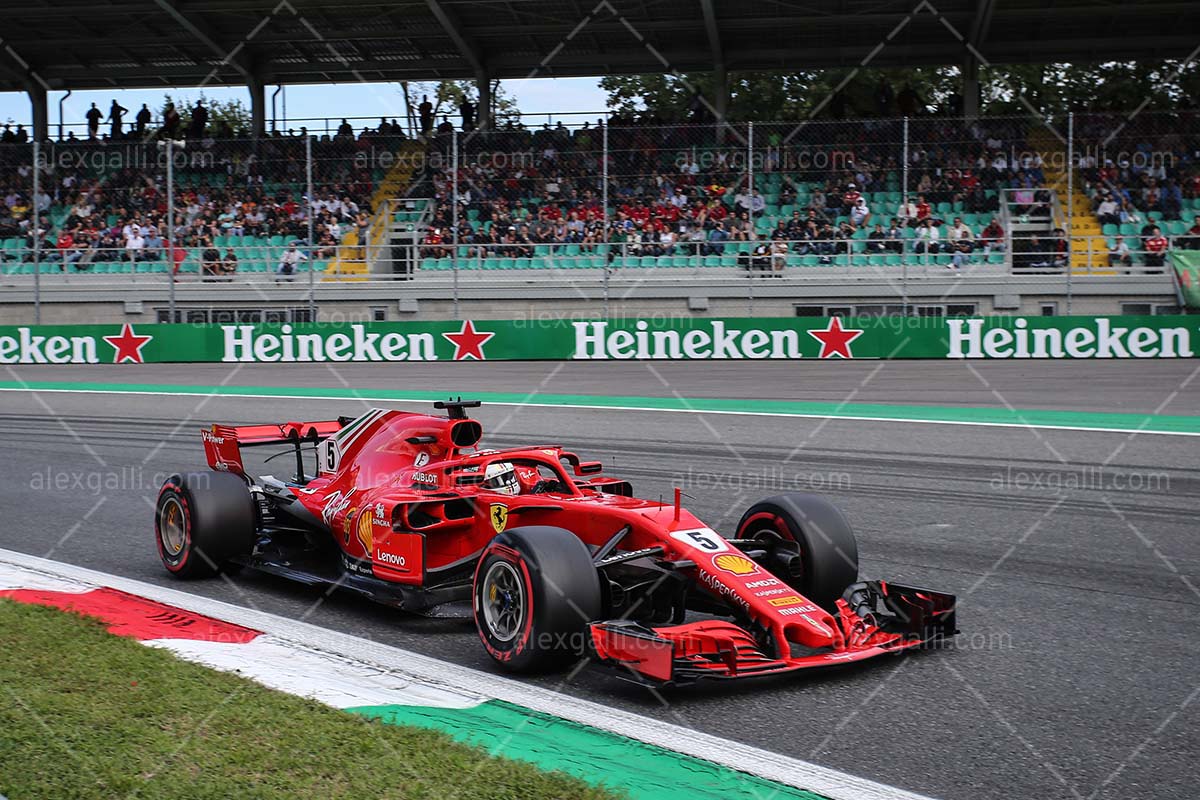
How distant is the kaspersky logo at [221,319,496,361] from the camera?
24.0 meters

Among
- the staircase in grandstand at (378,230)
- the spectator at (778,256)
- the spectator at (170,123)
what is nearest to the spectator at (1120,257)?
the spectator at (778,256)

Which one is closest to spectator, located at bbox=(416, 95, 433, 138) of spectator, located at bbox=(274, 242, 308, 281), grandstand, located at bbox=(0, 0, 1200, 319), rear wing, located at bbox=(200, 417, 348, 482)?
grandstand, located at bbox=(0, 0, 1200, 319)

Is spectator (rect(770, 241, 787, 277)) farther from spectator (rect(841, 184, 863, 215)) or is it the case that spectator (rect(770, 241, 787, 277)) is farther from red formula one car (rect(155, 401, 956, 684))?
red formula one car (rect(155, 401, 956, 684))

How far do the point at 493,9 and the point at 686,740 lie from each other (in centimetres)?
2658

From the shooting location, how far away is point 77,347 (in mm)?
24656

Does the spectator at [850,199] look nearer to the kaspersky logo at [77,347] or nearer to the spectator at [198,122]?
the kaspersky logo at [77,347]

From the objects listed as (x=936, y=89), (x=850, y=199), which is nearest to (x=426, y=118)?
(x=850, y=199)

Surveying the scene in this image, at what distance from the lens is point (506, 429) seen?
1468 centimetres

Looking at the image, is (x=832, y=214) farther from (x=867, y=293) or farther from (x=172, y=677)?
(x=172, y=677)

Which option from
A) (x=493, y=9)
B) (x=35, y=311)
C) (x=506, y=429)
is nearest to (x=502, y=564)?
(x=506, y=429)

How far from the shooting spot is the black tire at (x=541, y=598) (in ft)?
17.6

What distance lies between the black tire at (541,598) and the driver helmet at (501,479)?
86cm

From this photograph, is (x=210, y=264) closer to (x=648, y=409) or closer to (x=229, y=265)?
(x=229, y=265)

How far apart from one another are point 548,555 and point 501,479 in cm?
125
